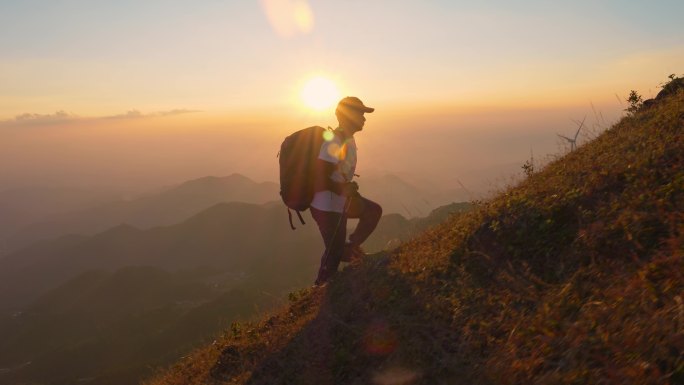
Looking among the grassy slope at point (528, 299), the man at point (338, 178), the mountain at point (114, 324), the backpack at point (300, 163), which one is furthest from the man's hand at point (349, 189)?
the mountain at point (114, 324)

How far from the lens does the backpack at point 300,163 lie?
24.9 feet

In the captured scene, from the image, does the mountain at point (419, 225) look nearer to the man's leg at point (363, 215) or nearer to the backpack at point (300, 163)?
the man's leg at point (363, 215)

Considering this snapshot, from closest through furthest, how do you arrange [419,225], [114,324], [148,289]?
[419,225] < [114,324] < [148,289]

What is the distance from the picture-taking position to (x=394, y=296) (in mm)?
5691

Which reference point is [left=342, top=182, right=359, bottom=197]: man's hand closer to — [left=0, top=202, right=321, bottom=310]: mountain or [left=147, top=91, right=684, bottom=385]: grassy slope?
[left=147, top=91, right=684, bottom=385]: grassy slope

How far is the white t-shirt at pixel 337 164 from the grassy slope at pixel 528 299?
1.25 metres

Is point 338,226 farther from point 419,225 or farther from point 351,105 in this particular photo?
point 419,225

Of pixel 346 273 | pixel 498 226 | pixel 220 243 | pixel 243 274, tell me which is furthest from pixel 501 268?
pixel 220 243

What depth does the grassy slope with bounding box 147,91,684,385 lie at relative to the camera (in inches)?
117

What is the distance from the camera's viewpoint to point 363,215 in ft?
27.5

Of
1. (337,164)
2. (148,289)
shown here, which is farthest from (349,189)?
(148,289)

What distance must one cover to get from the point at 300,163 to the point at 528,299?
182 inches

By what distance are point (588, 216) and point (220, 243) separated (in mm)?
177957

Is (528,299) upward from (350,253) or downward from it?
upward
